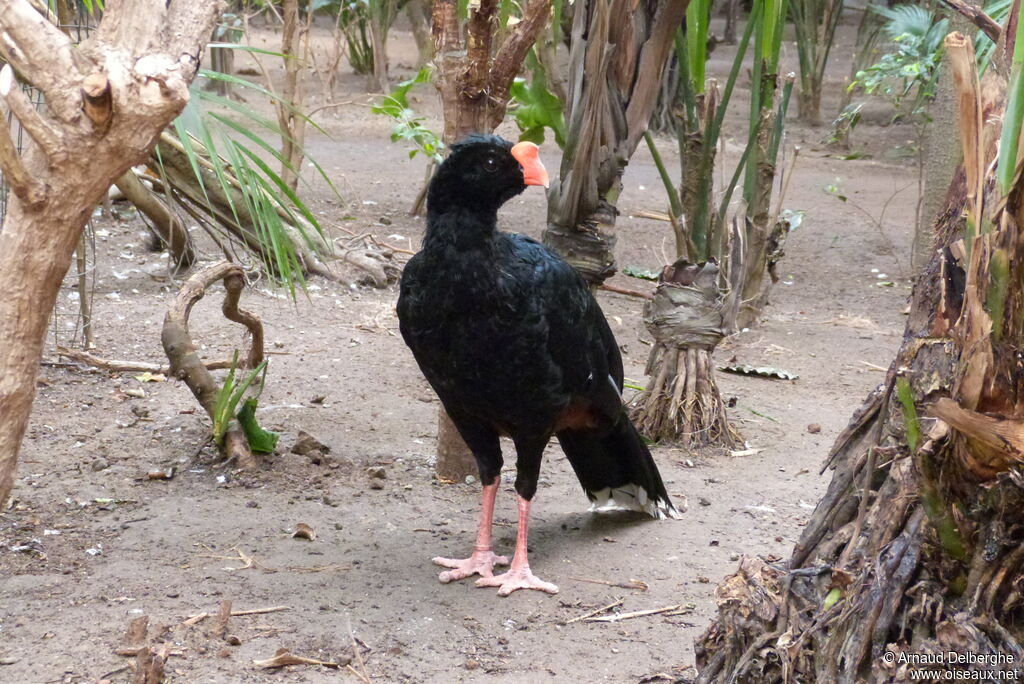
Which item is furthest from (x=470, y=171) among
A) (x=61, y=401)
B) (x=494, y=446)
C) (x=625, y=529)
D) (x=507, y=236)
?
(x=61, y=401)

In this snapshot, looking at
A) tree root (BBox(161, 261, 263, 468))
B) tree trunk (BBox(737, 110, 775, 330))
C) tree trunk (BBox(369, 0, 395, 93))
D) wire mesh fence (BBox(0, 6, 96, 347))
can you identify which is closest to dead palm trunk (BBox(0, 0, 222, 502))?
tree root (BBox(161, 261, 263, 468))

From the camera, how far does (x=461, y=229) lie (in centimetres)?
322

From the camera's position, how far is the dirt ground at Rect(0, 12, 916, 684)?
2.98m

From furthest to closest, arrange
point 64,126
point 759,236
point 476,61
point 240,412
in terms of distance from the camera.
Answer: point 759,236
point 240,412
point 476,61
point 64,126

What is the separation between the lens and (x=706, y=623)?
3248 millimetres

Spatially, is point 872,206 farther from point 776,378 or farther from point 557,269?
point 557,269

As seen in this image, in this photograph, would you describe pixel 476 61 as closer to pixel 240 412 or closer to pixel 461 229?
pixel 461 229

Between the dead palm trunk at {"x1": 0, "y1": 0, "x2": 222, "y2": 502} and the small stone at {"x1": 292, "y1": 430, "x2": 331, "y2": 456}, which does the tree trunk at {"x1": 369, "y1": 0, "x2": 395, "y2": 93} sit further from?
the dead palm trunk at {"x1": 0, "y1": 0, "x2": 222, "y2": 502}

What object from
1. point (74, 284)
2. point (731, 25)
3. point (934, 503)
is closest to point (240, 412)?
point (74, 284)

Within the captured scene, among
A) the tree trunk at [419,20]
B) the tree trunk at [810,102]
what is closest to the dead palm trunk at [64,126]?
the tree trunk at [419,20]

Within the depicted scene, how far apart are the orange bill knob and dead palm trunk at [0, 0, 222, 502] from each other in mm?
1268

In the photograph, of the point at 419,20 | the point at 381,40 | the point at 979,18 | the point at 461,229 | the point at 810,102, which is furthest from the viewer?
the point at 810,102

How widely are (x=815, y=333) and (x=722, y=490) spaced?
2784 millimetres

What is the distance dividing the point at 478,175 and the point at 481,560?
1.29 meters
